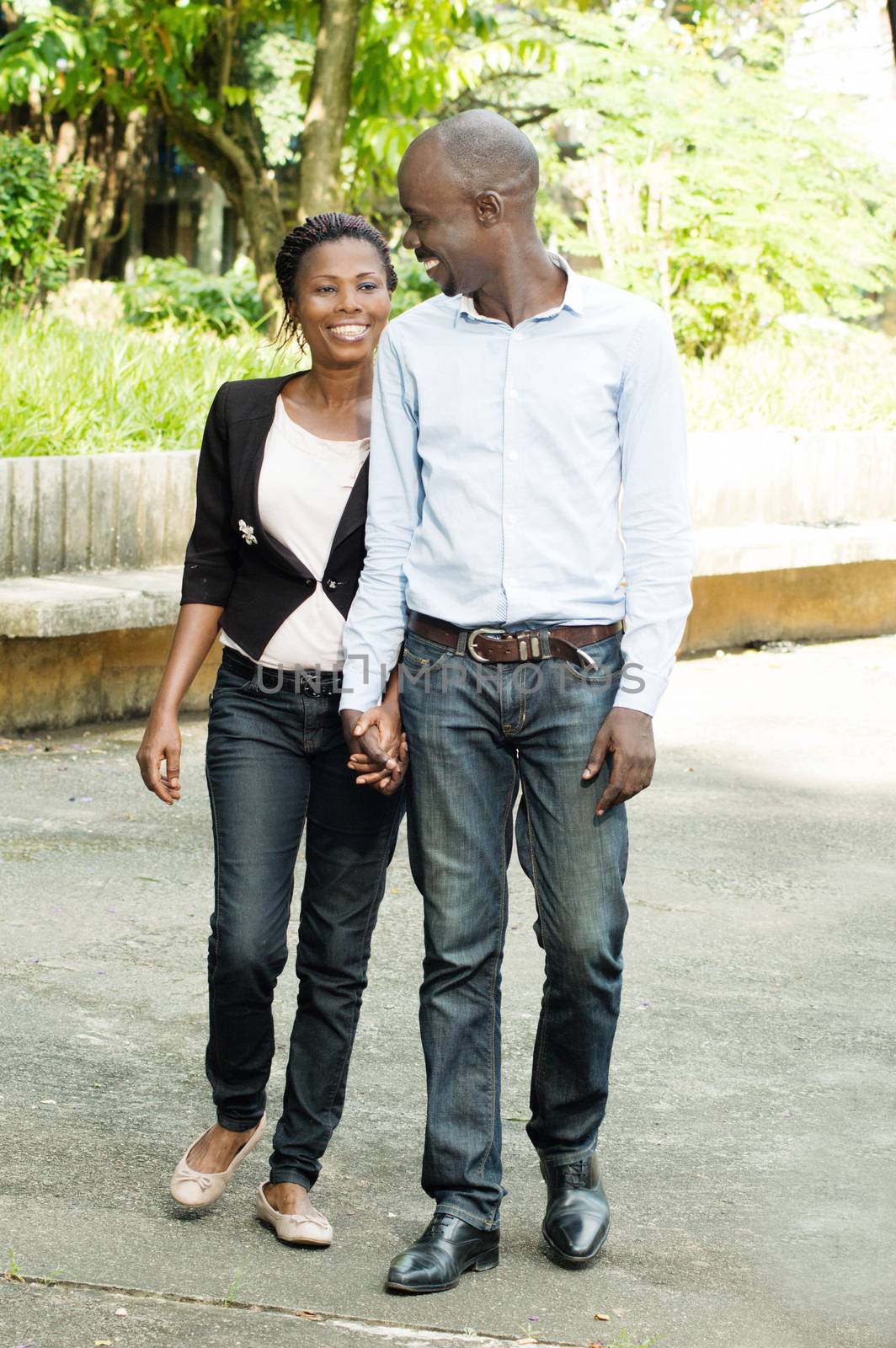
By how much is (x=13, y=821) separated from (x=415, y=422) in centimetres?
351

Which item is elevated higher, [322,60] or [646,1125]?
[322,60]

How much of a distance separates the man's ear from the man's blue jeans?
73cm

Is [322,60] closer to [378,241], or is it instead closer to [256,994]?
[378,241]

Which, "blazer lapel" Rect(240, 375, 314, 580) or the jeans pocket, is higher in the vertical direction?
"blazer lapel" Rect(240, 375, 314, 580)

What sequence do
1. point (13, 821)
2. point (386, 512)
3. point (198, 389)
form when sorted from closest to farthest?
point (386, 512) → point (13, 821) → point (198, 389)

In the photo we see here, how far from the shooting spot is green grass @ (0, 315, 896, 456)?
803 centimetres

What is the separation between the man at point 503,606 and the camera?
3016 millimetres

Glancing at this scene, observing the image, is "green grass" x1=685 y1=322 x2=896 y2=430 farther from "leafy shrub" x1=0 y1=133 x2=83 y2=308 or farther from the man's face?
"leafy shrub" x1=0 y1=133 x2=83 y2=308

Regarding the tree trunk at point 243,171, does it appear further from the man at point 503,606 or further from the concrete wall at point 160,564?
the man at point 503,606

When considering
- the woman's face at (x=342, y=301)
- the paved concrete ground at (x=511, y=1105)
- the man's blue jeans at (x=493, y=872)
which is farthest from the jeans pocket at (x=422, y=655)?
the paved concrete ground at (x=511, y=1105)

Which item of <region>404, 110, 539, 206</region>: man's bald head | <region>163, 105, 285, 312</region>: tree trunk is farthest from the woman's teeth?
<region>163, 105, 285, 312</region>: tree trunk

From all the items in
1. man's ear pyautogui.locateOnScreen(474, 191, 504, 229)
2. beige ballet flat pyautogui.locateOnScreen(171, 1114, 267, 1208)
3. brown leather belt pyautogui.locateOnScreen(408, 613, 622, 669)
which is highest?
man's ear pyautogui.locateOnScreen(474, 191, 504, 229)

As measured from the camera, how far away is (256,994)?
10.6 feet

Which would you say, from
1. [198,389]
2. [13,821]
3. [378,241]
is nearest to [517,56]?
[198,389]
